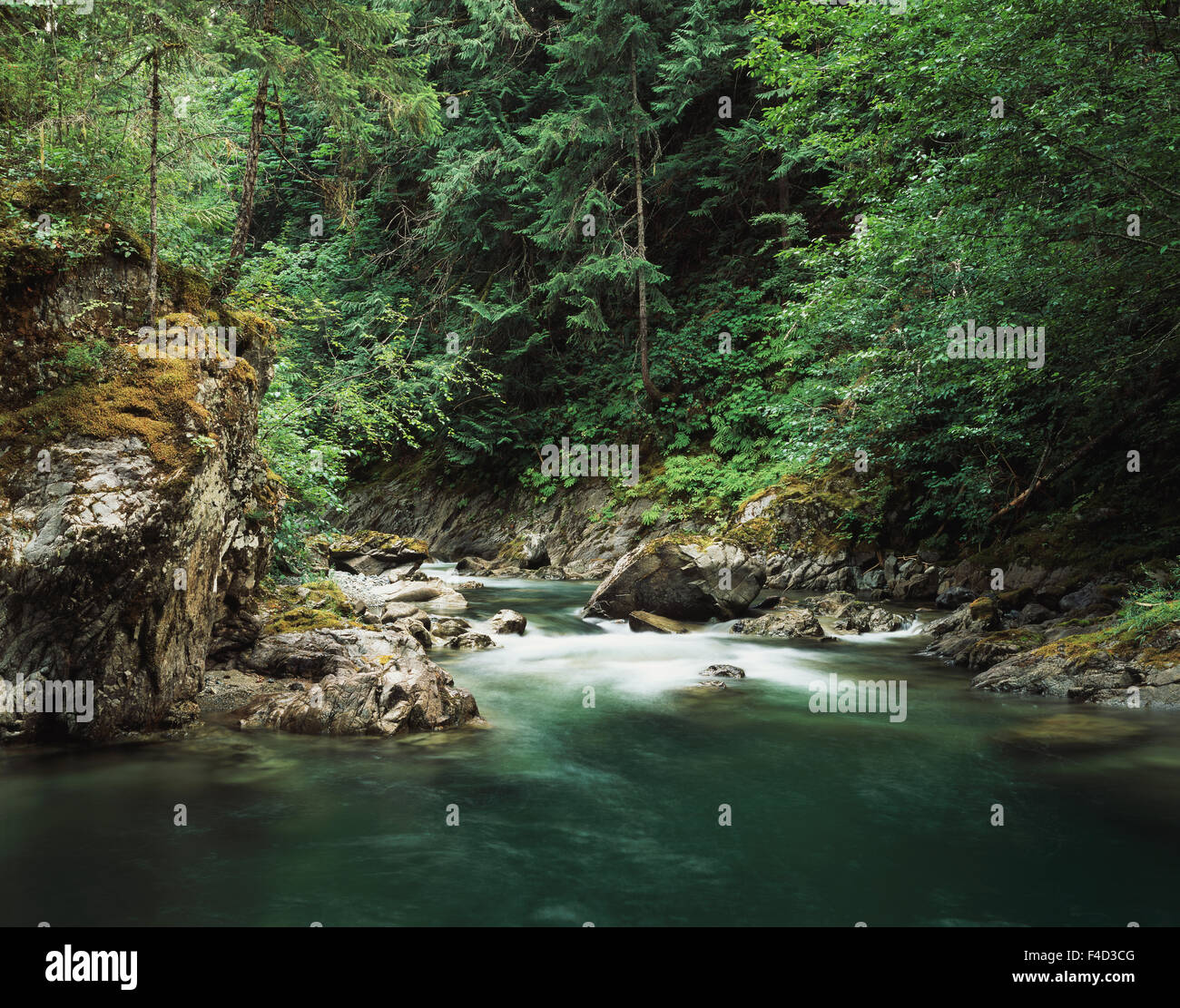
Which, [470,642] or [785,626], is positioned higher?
[785,626]

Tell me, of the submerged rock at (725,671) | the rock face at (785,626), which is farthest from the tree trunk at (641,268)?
the submerged rock at (725,671)

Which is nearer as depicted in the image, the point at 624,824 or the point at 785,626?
the point at 624,824

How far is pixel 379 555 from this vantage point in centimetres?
1884

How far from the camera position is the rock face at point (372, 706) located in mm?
7395

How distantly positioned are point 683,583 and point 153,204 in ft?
33.5

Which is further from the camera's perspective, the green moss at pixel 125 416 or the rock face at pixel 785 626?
the rock face at pixel 785 626

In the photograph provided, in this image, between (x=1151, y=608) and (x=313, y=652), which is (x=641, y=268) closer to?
(x=1151, y=608)

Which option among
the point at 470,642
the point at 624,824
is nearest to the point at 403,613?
the point at 470,642

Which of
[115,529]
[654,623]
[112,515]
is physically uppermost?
[112,515]

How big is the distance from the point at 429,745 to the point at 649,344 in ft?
61.9

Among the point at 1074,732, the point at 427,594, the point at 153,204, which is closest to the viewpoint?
the point at 153,204

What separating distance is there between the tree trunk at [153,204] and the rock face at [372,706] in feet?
13.5

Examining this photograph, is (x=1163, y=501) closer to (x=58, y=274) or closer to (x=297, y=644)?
(x=297, y=644)

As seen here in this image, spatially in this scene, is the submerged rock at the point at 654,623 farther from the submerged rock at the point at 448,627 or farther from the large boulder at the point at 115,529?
the large boulder at the point at 115,529
